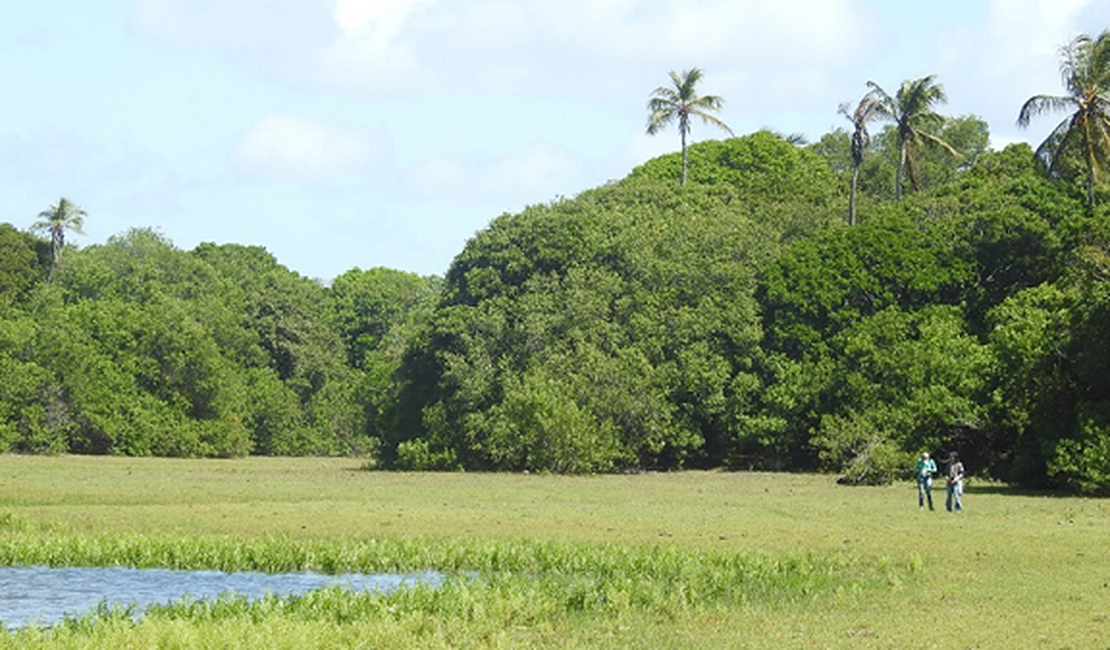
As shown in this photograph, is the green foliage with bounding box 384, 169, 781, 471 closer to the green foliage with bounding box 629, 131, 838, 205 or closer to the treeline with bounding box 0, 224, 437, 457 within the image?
the treeline with bounding box 0, 224, 437, 457

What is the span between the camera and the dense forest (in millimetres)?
54906

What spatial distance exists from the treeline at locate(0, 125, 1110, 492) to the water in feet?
98.6

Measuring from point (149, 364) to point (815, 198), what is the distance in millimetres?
44801

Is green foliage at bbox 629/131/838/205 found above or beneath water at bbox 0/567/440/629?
above

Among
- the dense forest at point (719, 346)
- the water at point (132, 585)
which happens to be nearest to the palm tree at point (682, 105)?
the dense forest at point (719, 346)

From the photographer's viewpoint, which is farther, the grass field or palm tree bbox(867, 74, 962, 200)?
palm tree bbox(867, 74, 962, 200)

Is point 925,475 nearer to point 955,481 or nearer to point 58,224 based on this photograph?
point 955,481

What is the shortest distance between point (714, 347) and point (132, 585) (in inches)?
1839

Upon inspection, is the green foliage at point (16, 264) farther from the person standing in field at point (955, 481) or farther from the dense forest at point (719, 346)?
the person standing in field at point (955, 481)

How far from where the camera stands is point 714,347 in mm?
68688

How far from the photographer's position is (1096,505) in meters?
42.1

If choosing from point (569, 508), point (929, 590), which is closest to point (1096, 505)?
point (569, 508)

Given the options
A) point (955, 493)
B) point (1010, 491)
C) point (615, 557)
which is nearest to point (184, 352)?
point (1010, 491)

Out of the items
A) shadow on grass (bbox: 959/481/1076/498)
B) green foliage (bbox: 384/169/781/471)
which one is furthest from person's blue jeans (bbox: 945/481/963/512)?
green foliage (bbox: 384/169/781/471)
